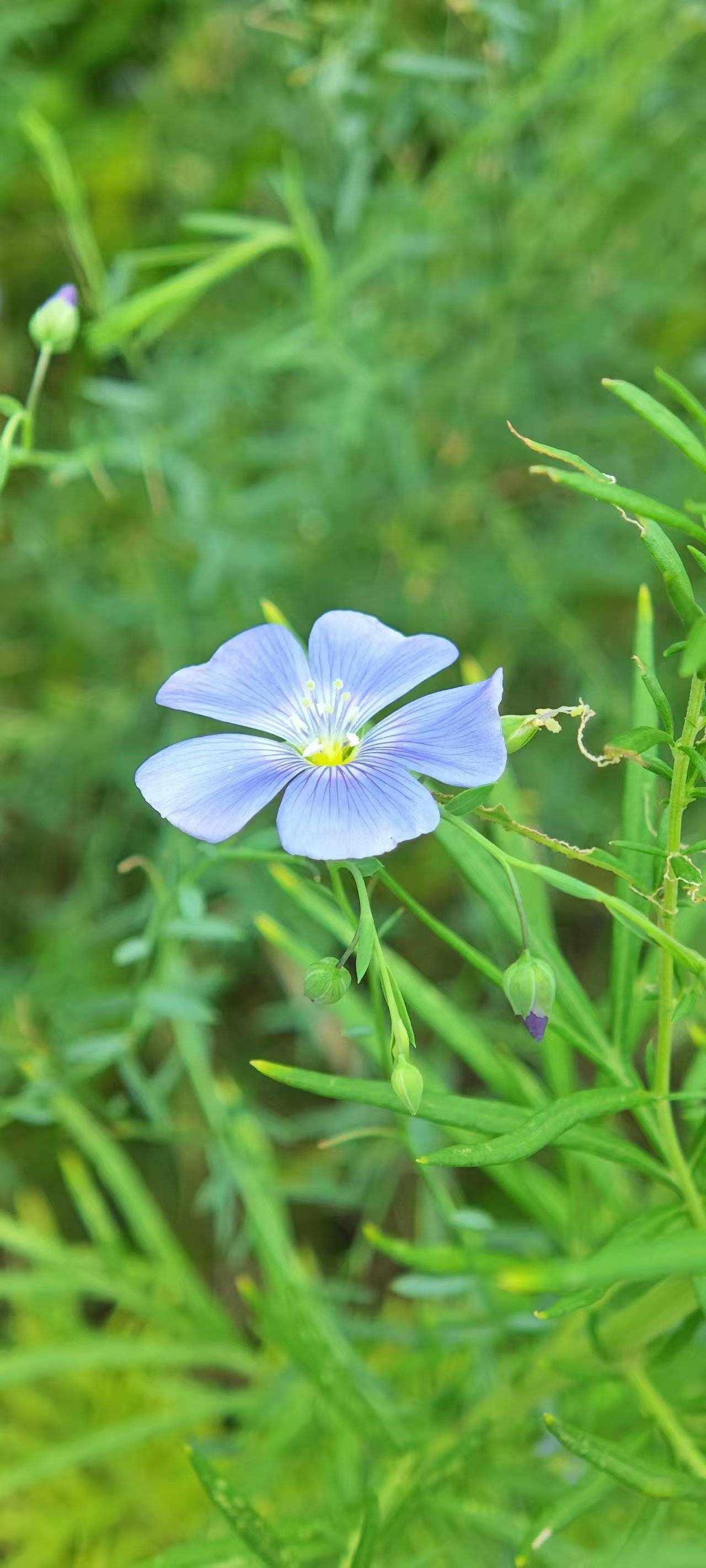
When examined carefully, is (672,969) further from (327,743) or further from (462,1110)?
(327,743)

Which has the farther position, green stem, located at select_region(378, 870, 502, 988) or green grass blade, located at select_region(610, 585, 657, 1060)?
green grass blade, located at select_region(610, 585, 657, 1060)

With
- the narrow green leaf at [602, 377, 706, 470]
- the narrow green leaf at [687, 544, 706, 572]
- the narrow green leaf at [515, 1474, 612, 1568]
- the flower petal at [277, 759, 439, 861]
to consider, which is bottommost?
the narrow green leaf at [515, 1474, 612, 1568]

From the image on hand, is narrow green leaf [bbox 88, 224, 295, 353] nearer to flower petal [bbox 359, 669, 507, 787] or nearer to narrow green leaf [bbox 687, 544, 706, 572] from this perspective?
flower petal [bbox 359, 669, 507, 787]

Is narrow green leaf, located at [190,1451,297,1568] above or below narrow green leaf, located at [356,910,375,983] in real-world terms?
below

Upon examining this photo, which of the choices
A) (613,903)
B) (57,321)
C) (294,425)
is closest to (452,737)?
(613,903)

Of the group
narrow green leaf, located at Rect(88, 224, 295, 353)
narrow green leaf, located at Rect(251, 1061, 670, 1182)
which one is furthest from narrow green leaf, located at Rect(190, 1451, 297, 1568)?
narrow green leaf, located at Rect(88, 224, 295, 353)

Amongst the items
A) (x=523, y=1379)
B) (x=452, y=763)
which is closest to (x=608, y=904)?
(x=452, y=763)

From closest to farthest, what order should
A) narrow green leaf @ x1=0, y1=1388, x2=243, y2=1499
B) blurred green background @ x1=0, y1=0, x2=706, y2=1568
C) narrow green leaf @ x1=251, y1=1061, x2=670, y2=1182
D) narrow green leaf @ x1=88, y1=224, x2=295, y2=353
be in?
narrow green leaf @ x1=251, y1=1061, x2=670, y2=1182 → narrow green leaf @ x1=88, y1=224, x2=295, y2=353 → narrow green leaf @ x1=0, y1=1388, x2=243, y2=1499 → blurred green background @ x1=0, y1=0, x2=706, y2=1568
